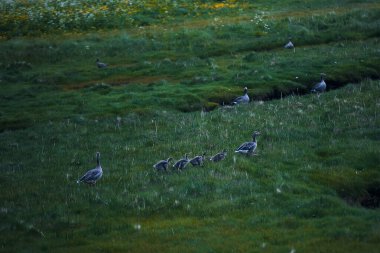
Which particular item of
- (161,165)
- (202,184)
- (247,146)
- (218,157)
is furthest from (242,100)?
(202,184)

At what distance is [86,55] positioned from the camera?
45.5 metres

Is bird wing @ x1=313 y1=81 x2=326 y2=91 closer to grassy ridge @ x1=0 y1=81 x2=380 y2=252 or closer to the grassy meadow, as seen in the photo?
the grassy meadow

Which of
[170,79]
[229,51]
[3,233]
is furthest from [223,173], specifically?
[229,51]

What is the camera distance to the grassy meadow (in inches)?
696

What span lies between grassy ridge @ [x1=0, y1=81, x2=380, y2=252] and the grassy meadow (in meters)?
0.06

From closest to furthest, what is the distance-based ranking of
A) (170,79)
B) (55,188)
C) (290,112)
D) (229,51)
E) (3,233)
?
(3,233) → (55,188) → (290,112) → (170,79) → (229,51)

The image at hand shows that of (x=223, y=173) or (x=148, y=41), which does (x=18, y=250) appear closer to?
(x=223, y=173)

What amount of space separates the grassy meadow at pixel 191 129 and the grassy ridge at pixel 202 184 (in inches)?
2.4

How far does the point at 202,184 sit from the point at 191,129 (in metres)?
7.33

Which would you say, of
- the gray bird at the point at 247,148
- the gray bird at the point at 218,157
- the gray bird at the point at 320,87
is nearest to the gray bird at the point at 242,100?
the gray bird at the point at 320,87

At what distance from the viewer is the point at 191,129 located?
27797 mm

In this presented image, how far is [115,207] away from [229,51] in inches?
1065

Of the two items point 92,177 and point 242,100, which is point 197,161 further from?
point 242,100

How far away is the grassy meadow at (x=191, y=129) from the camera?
1769cm
